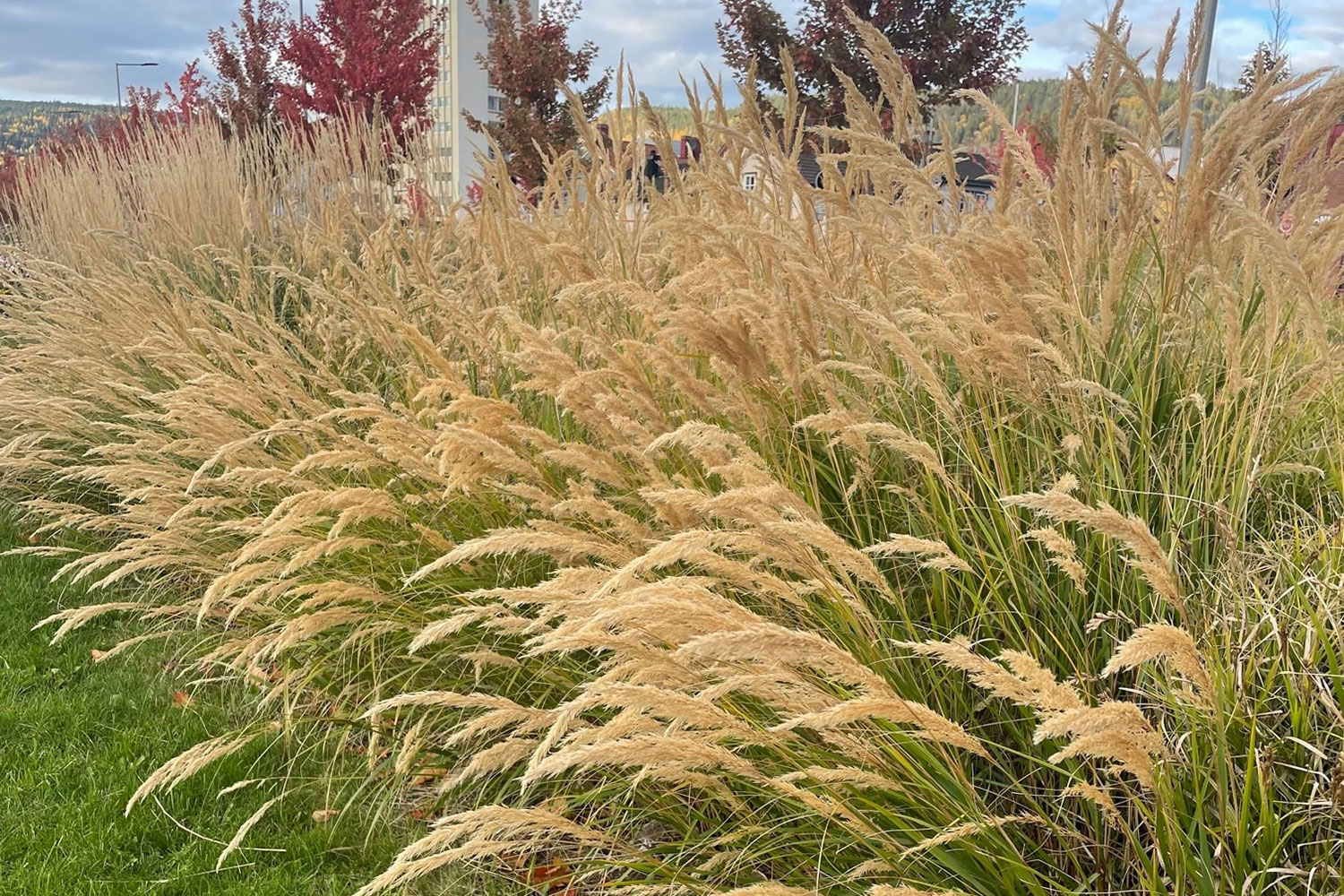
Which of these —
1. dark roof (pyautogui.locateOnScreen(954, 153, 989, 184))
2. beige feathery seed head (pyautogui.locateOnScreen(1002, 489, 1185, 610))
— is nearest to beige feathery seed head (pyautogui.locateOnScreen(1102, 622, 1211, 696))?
beige feathery seed head (pyautogui.locateOnScreen(1002, 489, 1185, 610))

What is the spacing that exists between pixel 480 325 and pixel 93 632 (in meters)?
2.14

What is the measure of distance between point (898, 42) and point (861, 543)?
1687 cm

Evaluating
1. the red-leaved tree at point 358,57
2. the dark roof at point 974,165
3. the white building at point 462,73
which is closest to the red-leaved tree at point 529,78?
the red-leaved tree at point 358,57

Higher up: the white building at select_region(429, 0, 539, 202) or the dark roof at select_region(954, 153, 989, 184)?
the white building at select_region(429, 0, 539, 202)

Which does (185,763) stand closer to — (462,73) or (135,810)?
(135,810)

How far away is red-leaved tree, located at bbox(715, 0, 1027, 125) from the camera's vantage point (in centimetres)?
1692

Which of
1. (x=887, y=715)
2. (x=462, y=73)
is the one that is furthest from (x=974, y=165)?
(x=462, y=73)

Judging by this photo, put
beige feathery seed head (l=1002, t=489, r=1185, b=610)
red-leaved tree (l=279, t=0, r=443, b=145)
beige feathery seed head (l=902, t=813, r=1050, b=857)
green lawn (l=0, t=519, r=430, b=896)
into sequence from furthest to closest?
red-leaved tree (l=279, t=0, r=443, b=145) < green lawn (l=0, t=519, r=430, b=896) < beige feathery seed head (l=902, t=813, r=1050, b=857) < beige feathery seed head (l=1002, t=489, r=1185, b=610)

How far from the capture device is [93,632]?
13.3ft

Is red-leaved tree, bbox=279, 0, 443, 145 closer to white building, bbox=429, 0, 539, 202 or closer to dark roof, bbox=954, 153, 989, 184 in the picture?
white building, bbox=429, 0, 539, 202

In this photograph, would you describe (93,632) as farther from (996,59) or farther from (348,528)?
(996,59)

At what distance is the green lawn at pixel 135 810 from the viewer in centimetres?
248

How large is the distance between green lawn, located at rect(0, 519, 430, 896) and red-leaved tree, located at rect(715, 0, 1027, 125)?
15281 mm

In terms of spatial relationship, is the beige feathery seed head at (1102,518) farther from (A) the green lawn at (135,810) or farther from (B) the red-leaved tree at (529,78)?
(B) the red-leaved tree at (529,78)
